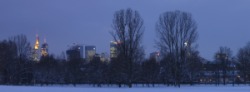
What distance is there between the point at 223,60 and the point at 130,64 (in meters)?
39.6

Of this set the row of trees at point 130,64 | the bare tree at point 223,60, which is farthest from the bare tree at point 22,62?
the bare tree at point 223,60

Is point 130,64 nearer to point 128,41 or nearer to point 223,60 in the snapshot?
point 128,41

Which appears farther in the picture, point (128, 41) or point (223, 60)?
point (223, 60)

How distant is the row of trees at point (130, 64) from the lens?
63656mm

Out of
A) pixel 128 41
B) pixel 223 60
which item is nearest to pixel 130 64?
pixel 128 41

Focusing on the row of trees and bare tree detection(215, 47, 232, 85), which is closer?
the row of trees

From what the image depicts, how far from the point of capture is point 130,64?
204 ft

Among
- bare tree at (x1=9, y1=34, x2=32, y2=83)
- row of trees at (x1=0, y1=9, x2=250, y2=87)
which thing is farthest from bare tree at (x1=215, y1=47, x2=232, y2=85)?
bare tree at (x1=9, y1=34, x2=32, y2=83)

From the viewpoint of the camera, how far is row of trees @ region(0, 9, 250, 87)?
209ft

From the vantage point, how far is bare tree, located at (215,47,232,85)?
93.4 m

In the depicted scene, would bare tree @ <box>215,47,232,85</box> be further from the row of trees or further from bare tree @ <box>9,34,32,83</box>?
bare tree @ <box>9,34,32,83</box>

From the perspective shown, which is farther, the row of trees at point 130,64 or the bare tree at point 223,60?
the bare tree at point 223,60

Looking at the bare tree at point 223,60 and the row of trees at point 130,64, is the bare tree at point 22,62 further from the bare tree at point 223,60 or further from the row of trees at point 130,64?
the bare tree at point 223,60

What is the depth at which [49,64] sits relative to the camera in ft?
322
